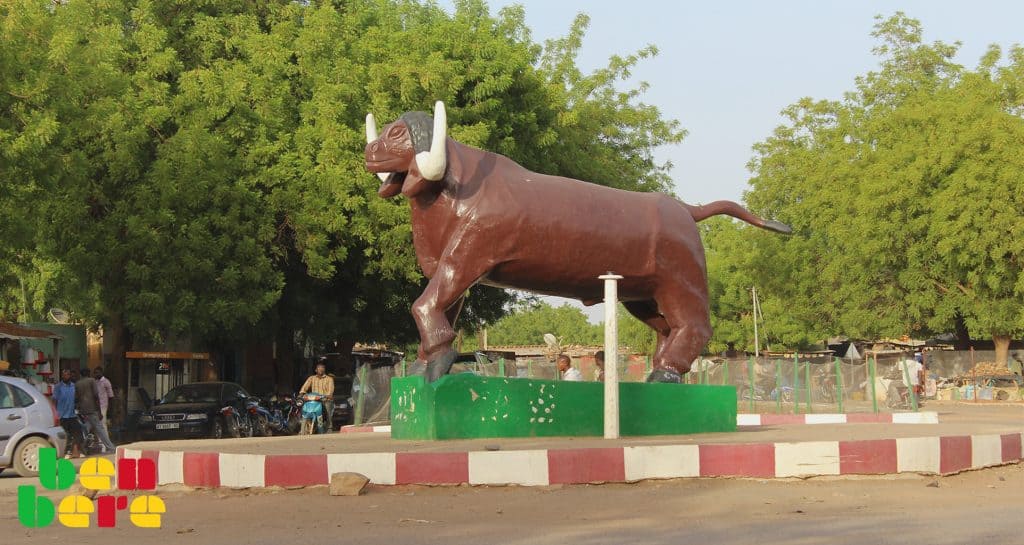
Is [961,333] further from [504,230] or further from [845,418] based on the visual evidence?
[504,230]

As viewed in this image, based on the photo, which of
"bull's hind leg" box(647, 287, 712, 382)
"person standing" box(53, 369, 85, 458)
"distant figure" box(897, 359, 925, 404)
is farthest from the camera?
"distant figure" box(897, 359, 925, 404)

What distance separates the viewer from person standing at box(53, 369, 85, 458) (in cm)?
2175

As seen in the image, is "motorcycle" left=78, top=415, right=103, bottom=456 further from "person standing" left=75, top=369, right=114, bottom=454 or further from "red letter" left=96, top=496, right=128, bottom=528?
"red letter" left=96, top=496, right=128, bottom=528

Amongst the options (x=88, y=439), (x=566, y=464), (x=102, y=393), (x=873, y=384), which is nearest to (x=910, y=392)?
(x=873, y=384)

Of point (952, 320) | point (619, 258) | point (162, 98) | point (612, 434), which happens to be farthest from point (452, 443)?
point (952, 320)

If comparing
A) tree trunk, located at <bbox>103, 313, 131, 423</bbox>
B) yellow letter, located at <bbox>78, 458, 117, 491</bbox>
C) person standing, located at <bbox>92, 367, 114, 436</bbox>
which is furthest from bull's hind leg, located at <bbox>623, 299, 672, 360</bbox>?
tree trunk, located at <bbox>103, 313, 131, 423</bbox>

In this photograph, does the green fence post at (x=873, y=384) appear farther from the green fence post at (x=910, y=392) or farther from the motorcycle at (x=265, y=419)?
the motorcycle at (x=265, y=419)

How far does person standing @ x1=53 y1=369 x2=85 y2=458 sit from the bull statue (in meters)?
11.0

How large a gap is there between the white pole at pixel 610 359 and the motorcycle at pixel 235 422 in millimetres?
14744

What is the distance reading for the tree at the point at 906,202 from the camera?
44.2m

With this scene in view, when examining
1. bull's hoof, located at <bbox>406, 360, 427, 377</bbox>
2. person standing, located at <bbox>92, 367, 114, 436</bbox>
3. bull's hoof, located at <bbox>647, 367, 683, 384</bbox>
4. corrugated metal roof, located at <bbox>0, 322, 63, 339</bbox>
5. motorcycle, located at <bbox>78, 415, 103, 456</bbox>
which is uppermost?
corrugated metal roof, located at <bbox>0, 322, 63, 339</bbox>

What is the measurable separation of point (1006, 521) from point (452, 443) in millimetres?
4551

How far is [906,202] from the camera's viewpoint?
46.2 m

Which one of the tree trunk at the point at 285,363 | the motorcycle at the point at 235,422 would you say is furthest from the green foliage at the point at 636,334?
the motorcycle at the point at 235,422
